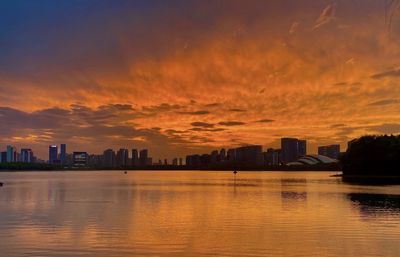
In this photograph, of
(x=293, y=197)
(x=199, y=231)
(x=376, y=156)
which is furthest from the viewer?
(x=376, y=156)

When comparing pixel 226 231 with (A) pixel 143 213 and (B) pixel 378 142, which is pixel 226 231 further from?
(B) pixel 378 142

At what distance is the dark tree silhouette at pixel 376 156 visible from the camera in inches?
7028

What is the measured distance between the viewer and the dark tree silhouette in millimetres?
178500

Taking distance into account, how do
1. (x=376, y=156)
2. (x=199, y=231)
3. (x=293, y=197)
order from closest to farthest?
(x=199, y=231)
(x=293, y=197)
(x=376, y=156)

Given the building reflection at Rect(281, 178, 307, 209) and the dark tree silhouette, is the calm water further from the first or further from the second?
the dark tree silhouette

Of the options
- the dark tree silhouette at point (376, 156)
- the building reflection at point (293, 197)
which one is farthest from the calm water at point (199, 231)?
the dark tree silhouette at point (376, 156)

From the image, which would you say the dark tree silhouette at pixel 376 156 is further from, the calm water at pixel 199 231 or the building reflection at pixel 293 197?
the calm water at pixel 199 231

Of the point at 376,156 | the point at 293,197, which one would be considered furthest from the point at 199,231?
the point at 376,156

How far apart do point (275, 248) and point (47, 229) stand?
2000cm

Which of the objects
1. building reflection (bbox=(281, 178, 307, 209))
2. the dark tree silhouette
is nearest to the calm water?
building reflection (bbox=(281, 178, 307, 209))

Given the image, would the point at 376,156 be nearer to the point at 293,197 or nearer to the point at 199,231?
the point at 293,197

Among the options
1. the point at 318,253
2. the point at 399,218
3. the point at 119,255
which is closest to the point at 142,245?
the point at 119,255

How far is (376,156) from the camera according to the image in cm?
18300

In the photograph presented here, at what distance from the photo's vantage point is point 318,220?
1991 inches
